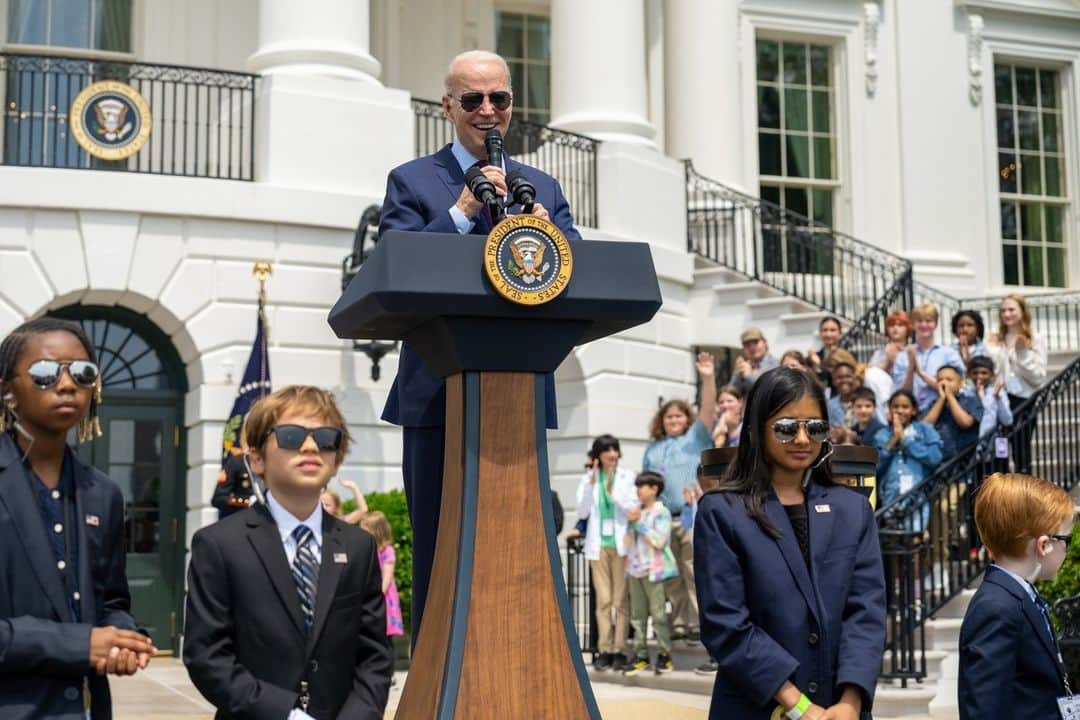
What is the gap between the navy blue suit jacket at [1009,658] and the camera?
4.77 metres

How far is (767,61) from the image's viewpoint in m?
24.3

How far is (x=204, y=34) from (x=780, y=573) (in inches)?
635

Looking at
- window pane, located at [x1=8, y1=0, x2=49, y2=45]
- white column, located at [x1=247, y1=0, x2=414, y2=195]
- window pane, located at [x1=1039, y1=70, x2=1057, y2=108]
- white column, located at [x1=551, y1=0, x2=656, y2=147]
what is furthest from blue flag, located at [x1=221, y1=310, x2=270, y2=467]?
window pane, located at [x1=1039, y1=70, x2=1057, y2=108]

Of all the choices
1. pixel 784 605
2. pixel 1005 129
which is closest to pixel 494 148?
pixel 784 605

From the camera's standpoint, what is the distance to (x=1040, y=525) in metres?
4.95

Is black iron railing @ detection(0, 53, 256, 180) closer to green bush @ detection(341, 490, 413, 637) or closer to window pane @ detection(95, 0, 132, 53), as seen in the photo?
window pane @ detection(95, 0, 132, 53)

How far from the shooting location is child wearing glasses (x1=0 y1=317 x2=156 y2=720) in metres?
4.17

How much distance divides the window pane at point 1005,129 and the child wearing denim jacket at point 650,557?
1445 cm

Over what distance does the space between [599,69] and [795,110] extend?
5.84 metres

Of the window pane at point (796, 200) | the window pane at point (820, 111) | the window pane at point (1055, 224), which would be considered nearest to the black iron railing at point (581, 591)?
the window pane at point (796, 200)

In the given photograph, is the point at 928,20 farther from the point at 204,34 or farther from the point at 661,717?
the point at 661,717

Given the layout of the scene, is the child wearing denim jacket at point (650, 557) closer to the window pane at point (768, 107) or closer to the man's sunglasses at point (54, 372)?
the man's sunglasses at point (54, 372)

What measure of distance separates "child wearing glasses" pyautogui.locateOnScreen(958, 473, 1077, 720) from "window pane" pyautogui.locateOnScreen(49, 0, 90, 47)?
16469 mm

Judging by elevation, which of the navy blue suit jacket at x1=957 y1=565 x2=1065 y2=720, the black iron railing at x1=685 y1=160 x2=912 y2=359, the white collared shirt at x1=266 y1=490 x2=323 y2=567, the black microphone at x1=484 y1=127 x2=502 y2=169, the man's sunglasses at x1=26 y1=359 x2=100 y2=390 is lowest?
the navy blue suit jacket at x1=957 y1=565 x2=1065 y2=720
